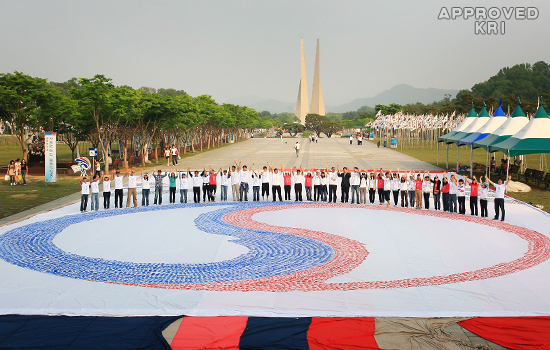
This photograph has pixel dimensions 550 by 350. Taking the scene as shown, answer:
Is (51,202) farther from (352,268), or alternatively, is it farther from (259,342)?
(259,342)

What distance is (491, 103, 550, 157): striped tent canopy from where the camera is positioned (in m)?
24.3

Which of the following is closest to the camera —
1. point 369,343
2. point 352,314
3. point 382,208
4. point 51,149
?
point 369,343

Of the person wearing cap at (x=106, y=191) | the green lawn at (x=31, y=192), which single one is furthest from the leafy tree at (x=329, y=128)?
the person wearing cap at (x=106, y=191)

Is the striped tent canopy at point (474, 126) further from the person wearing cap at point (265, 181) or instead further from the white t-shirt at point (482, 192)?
the person wearing cap at point (265, 181)

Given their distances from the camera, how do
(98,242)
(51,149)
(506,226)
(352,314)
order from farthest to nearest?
1. (51,149)
2. (506,226)
3. (98,242)
4. (352,314)

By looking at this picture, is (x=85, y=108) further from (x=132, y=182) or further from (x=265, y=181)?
(x=265, y=181)

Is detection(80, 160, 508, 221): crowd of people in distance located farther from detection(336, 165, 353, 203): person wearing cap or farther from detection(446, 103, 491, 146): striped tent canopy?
detection(446, 103, 491, 146): striped tent canopy

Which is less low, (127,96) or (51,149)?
(127,96)

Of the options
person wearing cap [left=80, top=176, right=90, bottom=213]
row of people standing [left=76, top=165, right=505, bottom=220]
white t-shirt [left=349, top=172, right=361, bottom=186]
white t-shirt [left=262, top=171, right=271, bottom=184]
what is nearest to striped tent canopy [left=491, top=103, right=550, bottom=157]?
row of people standing [left=76, top=165, right=505, bottom=220]

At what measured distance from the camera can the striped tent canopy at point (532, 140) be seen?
958 inches

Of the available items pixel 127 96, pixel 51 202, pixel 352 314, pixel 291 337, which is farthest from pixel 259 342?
pixel 127 96

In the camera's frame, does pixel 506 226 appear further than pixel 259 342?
Yes

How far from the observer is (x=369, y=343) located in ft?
24.9

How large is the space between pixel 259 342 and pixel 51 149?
24.6m
